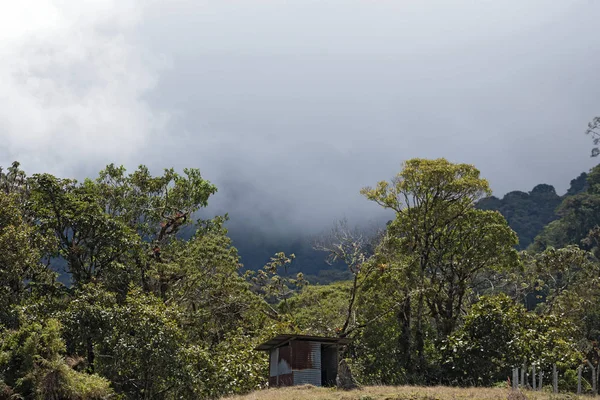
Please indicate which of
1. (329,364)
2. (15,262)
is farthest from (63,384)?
(329,364)

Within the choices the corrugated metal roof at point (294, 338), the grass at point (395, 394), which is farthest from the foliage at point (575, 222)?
the grass at point (395, 394)

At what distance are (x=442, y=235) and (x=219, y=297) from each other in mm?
16628

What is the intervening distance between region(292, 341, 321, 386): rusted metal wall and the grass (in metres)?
1.97

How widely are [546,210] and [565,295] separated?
14203cm

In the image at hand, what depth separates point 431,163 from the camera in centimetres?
3791

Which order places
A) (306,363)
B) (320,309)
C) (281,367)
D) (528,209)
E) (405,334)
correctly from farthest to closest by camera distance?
(528,209) → (320,309) → (405,334) → (281,367) → (306,363)

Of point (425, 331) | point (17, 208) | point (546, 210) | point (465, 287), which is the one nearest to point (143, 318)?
point (17, 208)

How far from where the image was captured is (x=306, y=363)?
2886 cm

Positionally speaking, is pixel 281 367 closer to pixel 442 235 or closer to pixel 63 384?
pixel 63 384

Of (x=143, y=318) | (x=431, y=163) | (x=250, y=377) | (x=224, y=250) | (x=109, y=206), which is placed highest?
(x=431, y=163)

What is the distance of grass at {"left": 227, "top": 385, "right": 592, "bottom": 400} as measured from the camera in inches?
875

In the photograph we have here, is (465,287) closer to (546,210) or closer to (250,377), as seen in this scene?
(250,377)

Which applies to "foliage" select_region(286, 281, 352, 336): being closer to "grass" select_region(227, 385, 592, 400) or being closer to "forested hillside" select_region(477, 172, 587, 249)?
"grass" select_region(227, 385, 592, 400)

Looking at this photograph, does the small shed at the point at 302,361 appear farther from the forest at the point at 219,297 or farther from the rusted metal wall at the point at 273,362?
the forest at the point at 219,297
